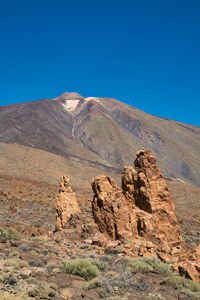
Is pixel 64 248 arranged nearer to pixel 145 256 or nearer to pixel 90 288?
pixel 145 256

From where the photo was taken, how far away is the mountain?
3661 inches

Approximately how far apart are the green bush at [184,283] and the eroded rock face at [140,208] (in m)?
2.61

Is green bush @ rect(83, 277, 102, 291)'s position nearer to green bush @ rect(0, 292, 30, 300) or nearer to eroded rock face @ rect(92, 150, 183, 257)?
green bush @ rect(0, 292, 30, 300)

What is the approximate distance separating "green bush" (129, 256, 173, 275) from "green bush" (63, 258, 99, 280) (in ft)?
4.40

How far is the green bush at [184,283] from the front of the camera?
6.20 m

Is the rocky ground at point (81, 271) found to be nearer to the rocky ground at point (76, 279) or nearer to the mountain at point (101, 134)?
the rocky ground at point (76, 279)

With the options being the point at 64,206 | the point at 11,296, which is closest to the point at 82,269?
the point at 11,296

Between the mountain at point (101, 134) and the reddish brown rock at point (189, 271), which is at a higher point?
the mountain at point (101, 134)

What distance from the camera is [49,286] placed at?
16.9 feet

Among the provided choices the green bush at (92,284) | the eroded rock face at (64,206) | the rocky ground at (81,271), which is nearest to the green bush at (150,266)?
the rocky ground at (81,271)

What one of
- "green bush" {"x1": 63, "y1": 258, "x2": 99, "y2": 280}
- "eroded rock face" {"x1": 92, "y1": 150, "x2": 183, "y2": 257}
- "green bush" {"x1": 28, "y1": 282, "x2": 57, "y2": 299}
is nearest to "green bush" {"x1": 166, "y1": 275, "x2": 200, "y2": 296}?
"green bush" {"x1": 63, "y1": 258, "x2": 99, "y2": 280}

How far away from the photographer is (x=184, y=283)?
6387 millimetres

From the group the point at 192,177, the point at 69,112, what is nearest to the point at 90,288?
the point at 192,177

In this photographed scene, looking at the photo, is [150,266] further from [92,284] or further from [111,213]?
[111,213]
